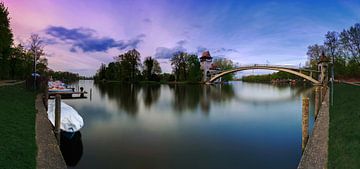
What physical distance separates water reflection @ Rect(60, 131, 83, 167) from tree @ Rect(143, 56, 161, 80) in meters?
67.7

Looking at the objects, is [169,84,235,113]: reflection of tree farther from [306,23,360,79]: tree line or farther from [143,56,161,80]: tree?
[143,56,161,80]: tree

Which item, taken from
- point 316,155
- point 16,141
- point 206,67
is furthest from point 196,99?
point 206,67

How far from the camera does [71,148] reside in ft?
35.8

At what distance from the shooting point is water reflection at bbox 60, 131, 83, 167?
9.61 m

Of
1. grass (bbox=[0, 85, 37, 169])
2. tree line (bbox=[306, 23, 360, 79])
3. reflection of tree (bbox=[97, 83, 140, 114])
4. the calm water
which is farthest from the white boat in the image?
tree line (bbox=[306, 23, 360, 79])

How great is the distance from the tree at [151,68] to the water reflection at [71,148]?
222 feet

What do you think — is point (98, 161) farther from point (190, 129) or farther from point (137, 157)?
point (190, 129)

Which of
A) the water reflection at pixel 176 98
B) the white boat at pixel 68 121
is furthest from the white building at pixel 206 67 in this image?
the white boat at pixel 68 121

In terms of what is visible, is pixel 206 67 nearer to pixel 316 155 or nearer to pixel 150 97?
pixel 150 97

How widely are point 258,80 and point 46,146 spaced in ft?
425

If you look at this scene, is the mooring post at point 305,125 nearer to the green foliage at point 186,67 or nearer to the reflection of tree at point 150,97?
the reflection of tree at point 150,97

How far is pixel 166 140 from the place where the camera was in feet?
40.4

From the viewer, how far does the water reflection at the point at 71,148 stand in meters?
9.61

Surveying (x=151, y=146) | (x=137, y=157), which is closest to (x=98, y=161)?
(x=137, y=157)
